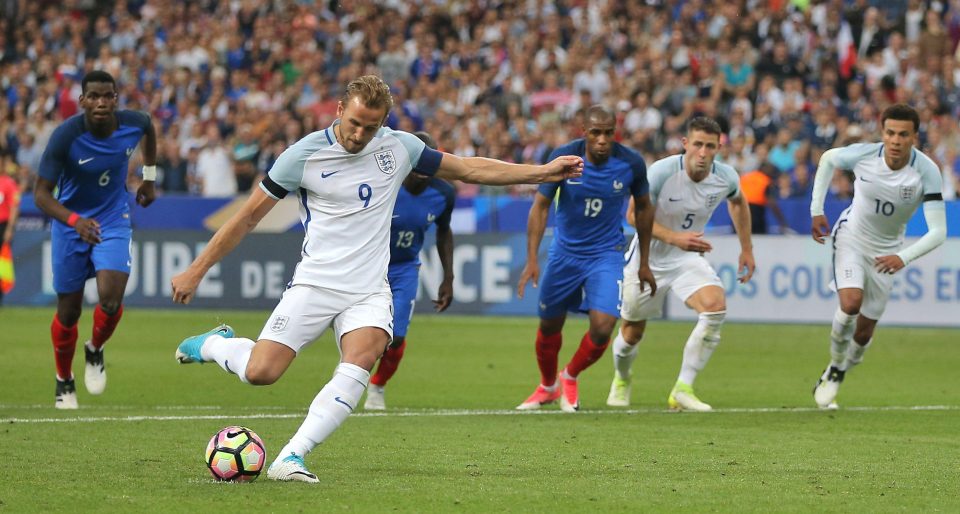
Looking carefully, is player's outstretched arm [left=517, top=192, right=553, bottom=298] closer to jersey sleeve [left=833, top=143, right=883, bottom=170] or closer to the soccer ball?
jersey sleeve [left=833, top=143, right=883, bottom=170]

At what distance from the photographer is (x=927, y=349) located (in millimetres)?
18828

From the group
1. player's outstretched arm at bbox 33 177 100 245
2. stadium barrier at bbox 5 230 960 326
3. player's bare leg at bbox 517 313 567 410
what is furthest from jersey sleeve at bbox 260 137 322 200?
stadium barrier at bbox 5 230 960 326

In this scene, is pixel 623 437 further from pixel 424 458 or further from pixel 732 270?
pixel 732 270

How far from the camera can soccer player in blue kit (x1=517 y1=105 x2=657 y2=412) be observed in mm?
12453

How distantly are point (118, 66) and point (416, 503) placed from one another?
Answer: 25.1 metres

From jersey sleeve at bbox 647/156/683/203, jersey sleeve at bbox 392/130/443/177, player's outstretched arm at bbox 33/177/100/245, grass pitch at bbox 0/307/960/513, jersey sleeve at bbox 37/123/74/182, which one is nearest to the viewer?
grass pitch at bbox 0/307/960/513

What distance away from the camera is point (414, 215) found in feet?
41.9

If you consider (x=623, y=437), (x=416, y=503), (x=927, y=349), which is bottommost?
(x=927, y=349)

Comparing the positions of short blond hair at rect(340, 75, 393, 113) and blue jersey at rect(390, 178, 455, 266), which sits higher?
short blond hair at rect(340, 75, 393, 113)

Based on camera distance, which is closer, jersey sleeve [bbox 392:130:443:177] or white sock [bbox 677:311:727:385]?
jersey sleeve [bbox 392:130:443:177]

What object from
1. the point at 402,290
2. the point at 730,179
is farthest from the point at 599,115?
the point at 402,290

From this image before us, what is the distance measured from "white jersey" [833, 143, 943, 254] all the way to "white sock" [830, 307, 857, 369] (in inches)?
24.2

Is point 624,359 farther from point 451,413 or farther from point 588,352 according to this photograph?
point 451,413

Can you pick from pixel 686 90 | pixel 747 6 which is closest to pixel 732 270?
pixel 686 90
